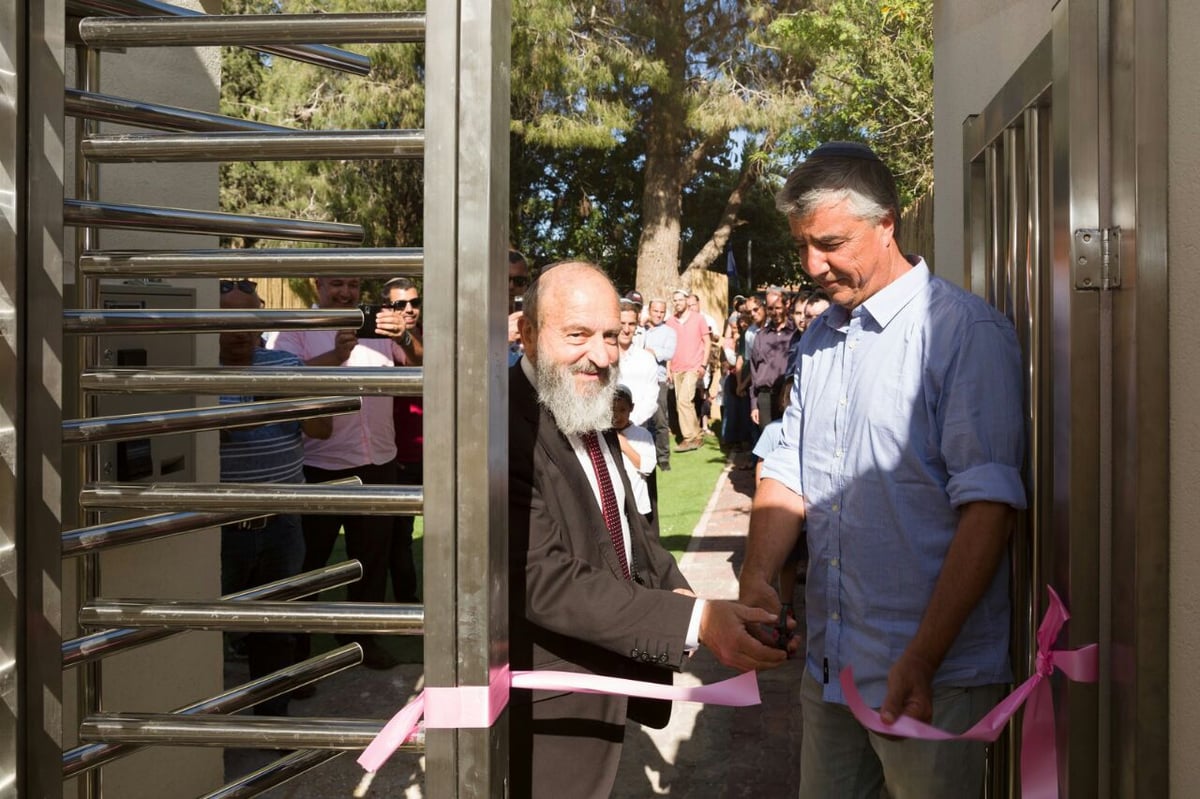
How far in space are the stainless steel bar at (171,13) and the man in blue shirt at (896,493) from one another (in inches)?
47.6

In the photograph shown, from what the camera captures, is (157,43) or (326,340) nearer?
(157,43)

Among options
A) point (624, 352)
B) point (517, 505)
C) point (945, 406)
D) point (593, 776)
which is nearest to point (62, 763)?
point (517, 505)

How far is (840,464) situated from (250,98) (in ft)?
84.9

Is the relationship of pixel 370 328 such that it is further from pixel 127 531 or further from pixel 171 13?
pixel 127 531

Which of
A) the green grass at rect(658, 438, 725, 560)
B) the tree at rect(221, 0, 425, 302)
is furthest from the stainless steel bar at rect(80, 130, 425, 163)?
the tree at rect(221, 0, 425, 302)

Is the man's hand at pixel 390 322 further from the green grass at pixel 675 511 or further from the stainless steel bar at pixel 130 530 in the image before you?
the stainless steel bar at pixel 130 530

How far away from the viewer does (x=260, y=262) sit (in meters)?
1.76

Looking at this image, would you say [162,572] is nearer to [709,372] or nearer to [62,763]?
[62,763]

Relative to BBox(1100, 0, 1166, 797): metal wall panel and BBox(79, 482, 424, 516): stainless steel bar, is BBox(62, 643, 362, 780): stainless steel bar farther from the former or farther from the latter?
BBox(1100, 0, 1166, 797): metal wall panel

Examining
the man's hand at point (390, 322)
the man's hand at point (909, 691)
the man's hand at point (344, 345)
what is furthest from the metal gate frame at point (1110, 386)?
the man's hand at point (390, 322)

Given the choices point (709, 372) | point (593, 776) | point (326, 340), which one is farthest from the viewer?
point (709, 372)

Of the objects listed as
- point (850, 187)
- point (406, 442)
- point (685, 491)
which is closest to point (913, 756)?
point (850, 187)

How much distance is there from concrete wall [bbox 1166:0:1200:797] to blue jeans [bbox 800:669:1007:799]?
550 millimetres

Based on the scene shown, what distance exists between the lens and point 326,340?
6.76m
